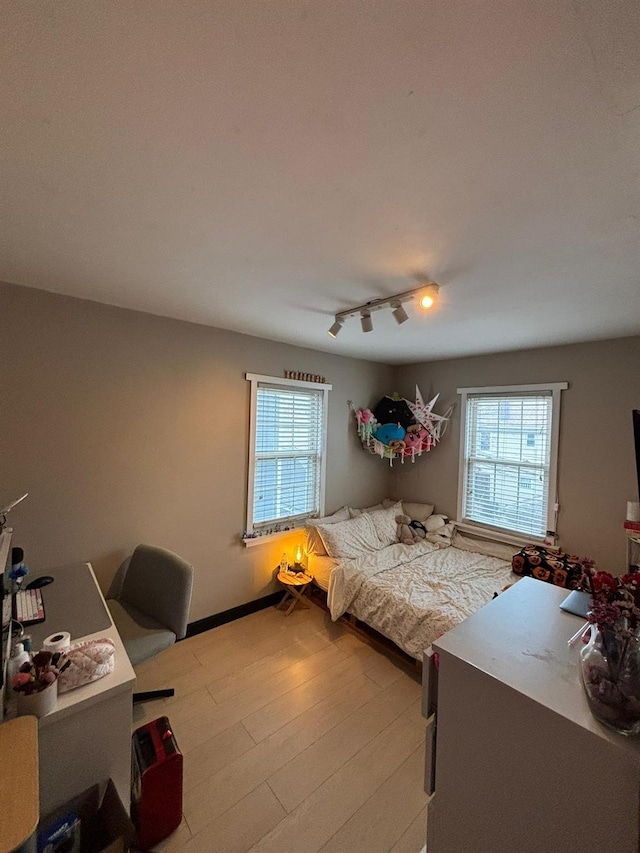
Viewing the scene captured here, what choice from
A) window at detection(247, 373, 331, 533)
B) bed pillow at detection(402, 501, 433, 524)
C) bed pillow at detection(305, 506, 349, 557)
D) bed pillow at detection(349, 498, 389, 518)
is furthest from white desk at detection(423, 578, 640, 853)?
bed pillow at detection(402, 501, 433, 524)

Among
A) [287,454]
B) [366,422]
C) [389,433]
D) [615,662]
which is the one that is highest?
[366,422]

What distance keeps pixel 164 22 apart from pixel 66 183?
0.69 metres

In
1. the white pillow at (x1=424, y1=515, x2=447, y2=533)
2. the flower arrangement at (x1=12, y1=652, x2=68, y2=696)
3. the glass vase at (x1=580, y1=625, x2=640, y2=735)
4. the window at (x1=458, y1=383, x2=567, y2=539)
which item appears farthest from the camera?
the white pillow at (x1=424, y1=515, x2=447, y2=533)

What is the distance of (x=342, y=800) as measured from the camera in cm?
151

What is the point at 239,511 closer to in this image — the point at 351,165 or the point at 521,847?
the point at 521,847

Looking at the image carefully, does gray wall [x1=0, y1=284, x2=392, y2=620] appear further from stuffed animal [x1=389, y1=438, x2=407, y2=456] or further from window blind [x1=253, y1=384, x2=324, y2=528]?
stuffed animal [x1=389, y1=438, x2=407, y2=456]

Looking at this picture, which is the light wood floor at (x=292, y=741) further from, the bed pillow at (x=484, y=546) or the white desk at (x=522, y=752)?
the bed pillow at (x=484, y=546)

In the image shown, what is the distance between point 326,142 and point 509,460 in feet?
10.8

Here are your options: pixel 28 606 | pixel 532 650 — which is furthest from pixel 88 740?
pixel 532 650

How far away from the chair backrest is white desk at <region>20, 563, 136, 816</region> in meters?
0.62

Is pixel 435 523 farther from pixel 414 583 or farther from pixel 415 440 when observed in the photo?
pixel 414 583

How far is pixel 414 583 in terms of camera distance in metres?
2.64

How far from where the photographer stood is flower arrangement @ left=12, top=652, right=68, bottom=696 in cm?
106

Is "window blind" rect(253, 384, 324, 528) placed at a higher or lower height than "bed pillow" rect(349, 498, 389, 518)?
higher
